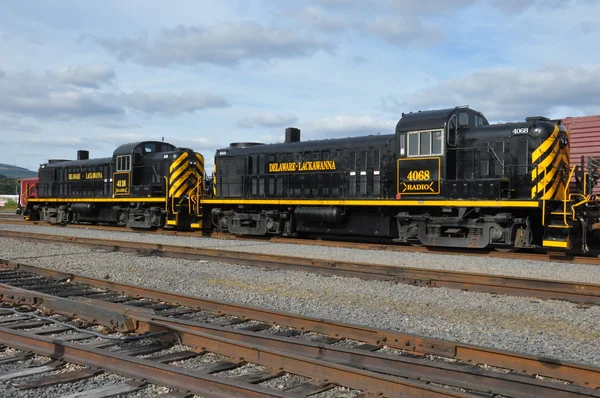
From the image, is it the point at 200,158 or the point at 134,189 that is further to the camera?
the point at 200,158

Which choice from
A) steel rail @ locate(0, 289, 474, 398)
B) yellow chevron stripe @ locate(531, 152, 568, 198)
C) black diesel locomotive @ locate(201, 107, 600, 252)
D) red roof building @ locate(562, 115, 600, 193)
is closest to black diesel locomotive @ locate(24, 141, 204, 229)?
black diesel locomotive @ locate(201, 107, 600, 252)

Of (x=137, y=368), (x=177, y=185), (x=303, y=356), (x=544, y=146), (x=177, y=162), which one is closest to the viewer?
(x=137, y=368)

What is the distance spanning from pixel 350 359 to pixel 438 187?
9.23 meters

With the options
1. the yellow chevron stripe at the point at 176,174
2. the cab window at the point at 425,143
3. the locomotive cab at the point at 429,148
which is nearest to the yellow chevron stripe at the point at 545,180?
the locomotive cab at the point at 429,148

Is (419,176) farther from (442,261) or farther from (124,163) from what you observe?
(124,163)

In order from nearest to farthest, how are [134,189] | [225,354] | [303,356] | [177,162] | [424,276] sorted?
[303,356] < [225,354] < [424,276] < [177,162] < [134,189]

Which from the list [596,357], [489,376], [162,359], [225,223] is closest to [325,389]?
[489,376]

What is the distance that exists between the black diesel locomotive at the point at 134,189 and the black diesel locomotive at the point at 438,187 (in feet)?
11.5

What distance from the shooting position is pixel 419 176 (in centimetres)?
1335

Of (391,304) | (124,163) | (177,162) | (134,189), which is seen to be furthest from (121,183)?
(391,304)

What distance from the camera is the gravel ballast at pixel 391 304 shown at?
5.38m

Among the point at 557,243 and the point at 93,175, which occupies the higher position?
the point at 93,175

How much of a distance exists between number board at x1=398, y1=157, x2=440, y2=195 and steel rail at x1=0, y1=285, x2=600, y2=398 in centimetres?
893

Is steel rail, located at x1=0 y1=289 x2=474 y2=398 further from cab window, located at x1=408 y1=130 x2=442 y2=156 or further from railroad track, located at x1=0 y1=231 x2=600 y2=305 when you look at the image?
cab window, located at x1=408 y1=130 x2=442 y2=156
